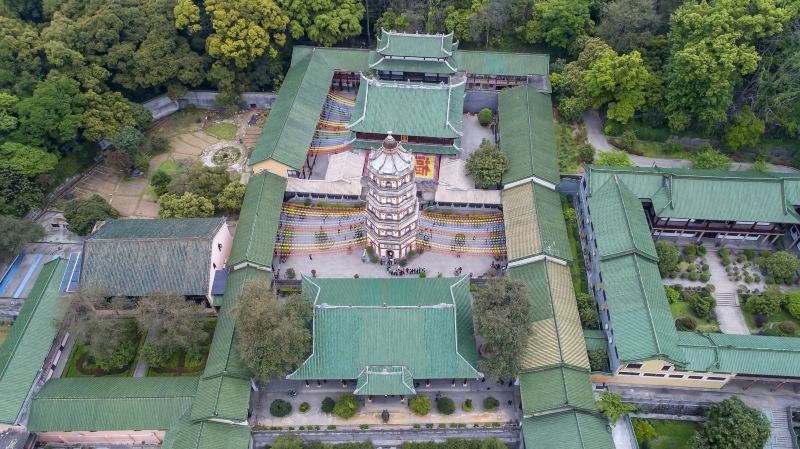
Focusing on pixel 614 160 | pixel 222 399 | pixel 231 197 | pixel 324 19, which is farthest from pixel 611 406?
pixel 324 19

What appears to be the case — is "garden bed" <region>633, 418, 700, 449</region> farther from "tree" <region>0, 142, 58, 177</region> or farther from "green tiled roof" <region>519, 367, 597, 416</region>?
"tree" <region>0, 142, 58, 177</region>

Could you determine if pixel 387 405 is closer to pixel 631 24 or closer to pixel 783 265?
pixel 783 265

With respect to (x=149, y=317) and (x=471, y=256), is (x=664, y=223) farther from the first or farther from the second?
(x=149, y=317)

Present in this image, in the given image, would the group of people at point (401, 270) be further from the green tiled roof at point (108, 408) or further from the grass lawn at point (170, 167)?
the grass lawn at point (170, 167)

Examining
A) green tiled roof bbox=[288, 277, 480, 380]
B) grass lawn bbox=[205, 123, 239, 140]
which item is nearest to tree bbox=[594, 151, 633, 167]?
green tiled roof bbox=[288, 277, 480, 380]

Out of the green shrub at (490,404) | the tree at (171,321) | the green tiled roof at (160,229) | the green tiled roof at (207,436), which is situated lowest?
the green tiled roof at (207,436)

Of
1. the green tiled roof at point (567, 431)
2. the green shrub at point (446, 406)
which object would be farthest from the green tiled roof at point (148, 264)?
the green tiled roof at point (567, 431)

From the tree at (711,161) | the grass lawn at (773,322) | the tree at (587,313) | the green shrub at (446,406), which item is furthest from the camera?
the tree at (711,161)
